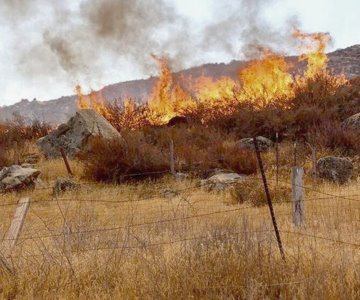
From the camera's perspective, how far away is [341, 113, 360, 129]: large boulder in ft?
67.1

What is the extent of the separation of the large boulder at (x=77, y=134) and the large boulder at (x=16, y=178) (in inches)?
190

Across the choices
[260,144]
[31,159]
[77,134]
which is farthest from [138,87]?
[260,144]

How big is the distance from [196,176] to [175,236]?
32.2 ft

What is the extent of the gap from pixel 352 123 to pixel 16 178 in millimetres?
13377

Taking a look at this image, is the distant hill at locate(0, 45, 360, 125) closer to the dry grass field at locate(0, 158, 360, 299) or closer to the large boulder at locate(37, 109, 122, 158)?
the large boulder at locate(37, 109, 122, 158)

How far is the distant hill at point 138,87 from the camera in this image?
4244 centimetres

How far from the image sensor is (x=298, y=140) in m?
21.4

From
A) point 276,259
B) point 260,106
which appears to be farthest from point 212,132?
point 276,259

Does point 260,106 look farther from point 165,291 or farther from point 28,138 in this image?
point 165,291

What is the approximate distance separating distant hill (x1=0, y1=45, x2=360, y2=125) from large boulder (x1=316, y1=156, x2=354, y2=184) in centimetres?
1755

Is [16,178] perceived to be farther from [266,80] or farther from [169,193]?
[266,80]

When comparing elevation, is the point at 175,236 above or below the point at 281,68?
below

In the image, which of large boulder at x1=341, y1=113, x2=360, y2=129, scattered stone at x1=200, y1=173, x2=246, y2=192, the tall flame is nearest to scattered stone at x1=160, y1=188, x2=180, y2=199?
scattered stone at x1=200, y1=173, x2=246, y2=192

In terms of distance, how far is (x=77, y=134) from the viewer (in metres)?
21.9
